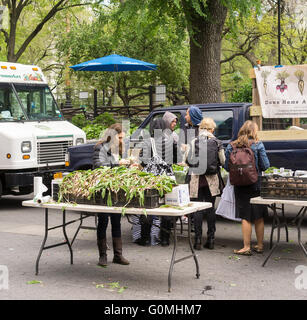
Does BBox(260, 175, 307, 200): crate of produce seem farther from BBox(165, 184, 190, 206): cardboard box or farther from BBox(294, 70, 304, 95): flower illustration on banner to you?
BBox(294, 70, 304, 95): flower illustration on banner

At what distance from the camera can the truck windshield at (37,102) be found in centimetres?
1216

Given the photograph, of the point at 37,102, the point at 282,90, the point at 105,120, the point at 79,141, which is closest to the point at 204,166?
the point at 282,90

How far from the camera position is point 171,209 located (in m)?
5.82

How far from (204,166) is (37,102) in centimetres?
590

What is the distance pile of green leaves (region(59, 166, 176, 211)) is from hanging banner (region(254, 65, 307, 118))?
365cm

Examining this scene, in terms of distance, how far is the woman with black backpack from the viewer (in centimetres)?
771

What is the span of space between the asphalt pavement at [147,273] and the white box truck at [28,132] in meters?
2.47

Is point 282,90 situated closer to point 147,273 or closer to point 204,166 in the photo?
point 204,166

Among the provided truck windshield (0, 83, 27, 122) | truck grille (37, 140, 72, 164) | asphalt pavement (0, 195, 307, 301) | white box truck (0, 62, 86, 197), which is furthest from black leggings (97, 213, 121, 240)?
truck windshield (0, 83, 27, 122)

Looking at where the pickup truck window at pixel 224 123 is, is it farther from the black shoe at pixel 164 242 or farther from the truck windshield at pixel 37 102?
the truck windshield at pixel 37 102

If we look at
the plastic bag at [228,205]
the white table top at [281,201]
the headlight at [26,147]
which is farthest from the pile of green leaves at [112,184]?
the headlight at [26,147]

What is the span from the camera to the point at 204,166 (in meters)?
7.73

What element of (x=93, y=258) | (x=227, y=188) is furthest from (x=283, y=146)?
(x=93, y=258)
